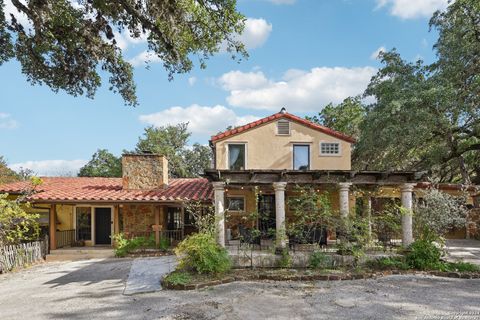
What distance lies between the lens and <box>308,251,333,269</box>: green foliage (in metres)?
10.2

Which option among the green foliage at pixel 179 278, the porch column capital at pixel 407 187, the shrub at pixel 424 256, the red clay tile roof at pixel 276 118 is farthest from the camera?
the red clay tile roof at pixel 276 118

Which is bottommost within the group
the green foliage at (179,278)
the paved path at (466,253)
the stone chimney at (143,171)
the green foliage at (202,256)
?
the paved path at (466,253)

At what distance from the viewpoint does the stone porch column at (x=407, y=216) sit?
11.2 meters

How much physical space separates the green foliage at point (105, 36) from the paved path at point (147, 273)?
640 centimetres

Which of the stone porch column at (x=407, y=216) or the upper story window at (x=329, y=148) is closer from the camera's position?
the stone porch column at (x=407, y=216)

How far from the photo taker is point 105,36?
Answer: 35.9 feet

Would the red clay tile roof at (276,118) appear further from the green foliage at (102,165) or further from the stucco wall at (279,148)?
the green foliage at (102,165)

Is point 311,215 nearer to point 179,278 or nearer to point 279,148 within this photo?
point 179,278

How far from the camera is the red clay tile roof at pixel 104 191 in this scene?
14.1 m

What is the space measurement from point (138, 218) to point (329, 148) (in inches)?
373

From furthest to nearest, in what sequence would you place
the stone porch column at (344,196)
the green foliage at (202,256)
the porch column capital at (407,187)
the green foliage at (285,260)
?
the porch column capital at (407,187), the stone porch column at (344,196), the green foliage at (285,260), the green foliage at (202,256)

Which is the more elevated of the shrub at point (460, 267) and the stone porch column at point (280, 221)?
the stone porch column at point (280, 221)

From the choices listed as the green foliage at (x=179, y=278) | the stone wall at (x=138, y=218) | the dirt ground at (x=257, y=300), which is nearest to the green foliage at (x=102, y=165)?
the stone wall at (x=138, y=218)

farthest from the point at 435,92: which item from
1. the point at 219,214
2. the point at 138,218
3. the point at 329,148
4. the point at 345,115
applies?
the point at 138,218
